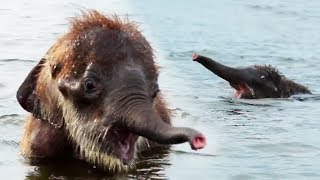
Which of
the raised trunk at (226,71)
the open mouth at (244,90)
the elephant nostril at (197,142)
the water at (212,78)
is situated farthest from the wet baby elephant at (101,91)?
the open mouth at (244,90)

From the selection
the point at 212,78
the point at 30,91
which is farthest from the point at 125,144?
the point at 212,78

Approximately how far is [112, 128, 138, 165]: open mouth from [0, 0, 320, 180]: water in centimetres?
61

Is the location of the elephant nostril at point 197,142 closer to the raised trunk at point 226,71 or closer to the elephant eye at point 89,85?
the elephant eye at point 89,85

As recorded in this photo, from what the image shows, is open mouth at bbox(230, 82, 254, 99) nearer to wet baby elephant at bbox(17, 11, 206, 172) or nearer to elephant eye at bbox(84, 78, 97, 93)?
wet baby elephant at bbox(17, 11, 206, 172)

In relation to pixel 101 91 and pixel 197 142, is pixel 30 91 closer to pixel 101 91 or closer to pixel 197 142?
pixel 101 91

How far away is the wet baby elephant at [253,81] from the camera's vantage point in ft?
40.5

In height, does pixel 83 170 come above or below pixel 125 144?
below

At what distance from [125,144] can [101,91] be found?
1.51 ft

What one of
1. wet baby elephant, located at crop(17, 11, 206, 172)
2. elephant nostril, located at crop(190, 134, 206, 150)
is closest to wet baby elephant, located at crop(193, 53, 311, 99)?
wet baby elephant, located at crop(17, 11, 206, 172)

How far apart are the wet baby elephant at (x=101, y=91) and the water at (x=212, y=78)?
471 mm

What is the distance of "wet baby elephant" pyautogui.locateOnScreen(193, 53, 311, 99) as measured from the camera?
12344 mm

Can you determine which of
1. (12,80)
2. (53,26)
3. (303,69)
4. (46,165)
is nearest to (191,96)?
(12,80)

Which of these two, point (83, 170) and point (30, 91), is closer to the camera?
point (83, 170)

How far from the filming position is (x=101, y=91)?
307 inches
